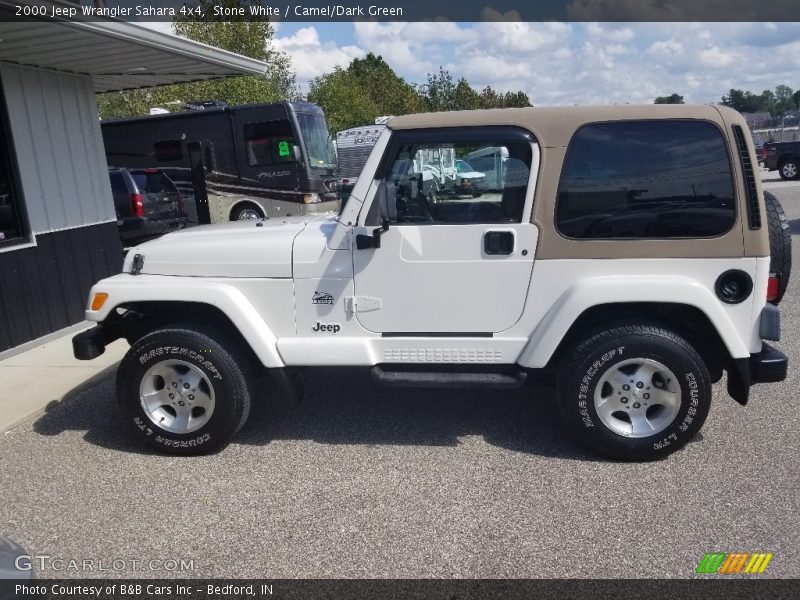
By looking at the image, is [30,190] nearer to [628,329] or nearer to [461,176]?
[461,176]

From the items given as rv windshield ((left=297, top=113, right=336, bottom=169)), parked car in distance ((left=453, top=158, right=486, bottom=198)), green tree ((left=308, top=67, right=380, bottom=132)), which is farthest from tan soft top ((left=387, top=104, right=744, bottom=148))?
green tree ((left=308, top=67, right=380, bottom=132))

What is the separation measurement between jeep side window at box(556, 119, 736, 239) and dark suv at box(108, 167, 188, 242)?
9460 millimetres

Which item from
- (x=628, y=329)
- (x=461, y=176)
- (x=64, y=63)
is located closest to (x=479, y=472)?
(x=628, y=329)

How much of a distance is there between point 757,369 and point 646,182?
4.11 ft

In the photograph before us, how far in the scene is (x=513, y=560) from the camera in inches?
124

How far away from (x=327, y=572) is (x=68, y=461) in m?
2.22

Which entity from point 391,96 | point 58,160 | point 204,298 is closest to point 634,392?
point 204,298

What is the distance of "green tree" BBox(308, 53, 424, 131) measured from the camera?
35.3m

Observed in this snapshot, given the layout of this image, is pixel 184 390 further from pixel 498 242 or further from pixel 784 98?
pixel 784 98

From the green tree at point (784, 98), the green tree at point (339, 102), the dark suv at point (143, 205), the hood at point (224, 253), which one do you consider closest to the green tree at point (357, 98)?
the green tree at point (339, 102)

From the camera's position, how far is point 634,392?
13.2 feet

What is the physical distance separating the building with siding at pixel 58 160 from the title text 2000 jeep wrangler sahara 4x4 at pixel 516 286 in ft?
9.85

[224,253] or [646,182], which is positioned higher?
[646,182]

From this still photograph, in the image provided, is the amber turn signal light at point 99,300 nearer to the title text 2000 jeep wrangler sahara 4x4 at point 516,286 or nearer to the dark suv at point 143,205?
the title text 2000 jeep wrangler sahara 4x4 at point 516,286
